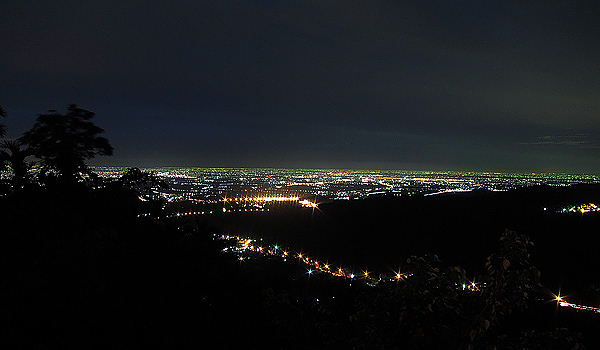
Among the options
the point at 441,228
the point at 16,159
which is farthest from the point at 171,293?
the point at 441,228

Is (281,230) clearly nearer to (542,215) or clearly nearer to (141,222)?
(542,215)

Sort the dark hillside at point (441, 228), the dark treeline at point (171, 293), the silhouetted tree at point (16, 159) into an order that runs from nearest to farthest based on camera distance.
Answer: the dark treeline at point (171, 293) < the silhouetted tree at point (16, 159) < the dark hillside at point (441, 228)

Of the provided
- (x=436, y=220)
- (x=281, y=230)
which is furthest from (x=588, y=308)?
(x=281, y=230)

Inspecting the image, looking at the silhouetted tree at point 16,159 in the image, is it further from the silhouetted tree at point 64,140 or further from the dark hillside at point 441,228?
the dark hillside at point 441,228

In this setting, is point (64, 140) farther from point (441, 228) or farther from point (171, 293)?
point (441, 228)

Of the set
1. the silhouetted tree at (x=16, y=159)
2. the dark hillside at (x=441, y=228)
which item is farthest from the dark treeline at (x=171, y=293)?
the dark hillside at (x=441, y=228)

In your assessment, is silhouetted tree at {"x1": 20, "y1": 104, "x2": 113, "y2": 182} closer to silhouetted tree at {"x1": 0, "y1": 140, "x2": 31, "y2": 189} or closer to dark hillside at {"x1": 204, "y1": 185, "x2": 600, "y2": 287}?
silhouetted tree at {"x1": 0, "y1": 140, "x2": 31, "y2": 189}
